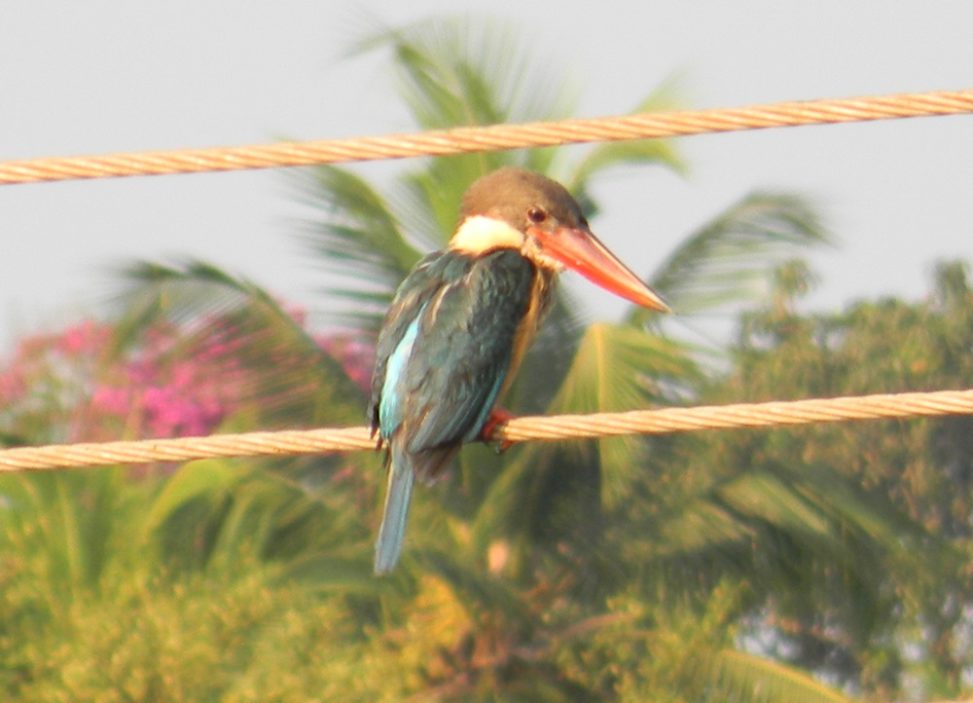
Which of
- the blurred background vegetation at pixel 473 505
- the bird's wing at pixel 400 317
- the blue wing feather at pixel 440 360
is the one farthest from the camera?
the blurred background vegetation at pixel 473 505

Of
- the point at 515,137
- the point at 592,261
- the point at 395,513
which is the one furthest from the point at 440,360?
the point at 515,137

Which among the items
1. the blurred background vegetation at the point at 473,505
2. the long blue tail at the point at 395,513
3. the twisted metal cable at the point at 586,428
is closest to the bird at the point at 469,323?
the long blue tail at the point at 395,513

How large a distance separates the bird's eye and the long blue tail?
1077 millimetres

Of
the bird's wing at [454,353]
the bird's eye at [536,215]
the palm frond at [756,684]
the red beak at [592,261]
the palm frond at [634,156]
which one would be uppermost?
the palm frond at [634,156]

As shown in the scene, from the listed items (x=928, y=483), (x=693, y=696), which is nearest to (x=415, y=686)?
(x=693, y=696)

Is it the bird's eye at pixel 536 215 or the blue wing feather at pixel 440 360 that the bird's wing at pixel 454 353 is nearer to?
the blue wing feather at pixel 440 360

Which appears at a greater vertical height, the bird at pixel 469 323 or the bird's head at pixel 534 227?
the bird's head at pixel 534 227

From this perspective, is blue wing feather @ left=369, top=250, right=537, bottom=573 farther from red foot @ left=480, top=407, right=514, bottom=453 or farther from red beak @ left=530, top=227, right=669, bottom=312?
red beak @ left=530, top=227, right=669, bottom=312

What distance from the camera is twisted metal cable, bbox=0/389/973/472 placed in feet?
12.0

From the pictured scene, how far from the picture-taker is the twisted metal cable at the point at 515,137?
12.4 ft

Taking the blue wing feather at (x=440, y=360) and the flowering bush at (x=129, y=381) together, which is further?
the flowering bush at (x=129, y=381)

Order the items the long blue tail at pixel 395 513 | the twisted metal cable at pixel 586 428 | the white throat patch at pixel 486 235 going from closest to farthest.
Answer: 1. the twisted metal cable at pixel 586 428
2. the long blue tail at pixel 395 513
3. the white throat patch at pixel 486 235

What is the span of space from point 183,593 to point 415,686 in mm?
1928

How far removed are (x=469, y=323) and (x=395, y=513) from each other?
2.07ft
